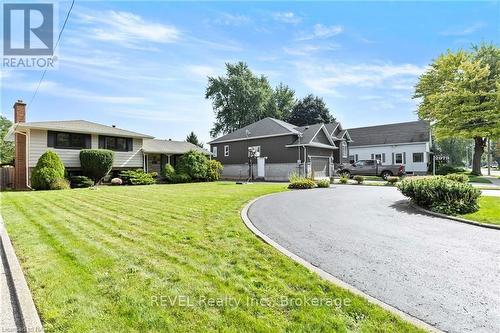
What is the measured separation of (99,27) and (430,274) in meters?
11.1

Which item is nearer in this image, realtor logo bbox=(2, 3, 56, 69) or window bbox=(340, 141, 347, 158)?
realtor logo bbox=(2, 3, 56, 69)

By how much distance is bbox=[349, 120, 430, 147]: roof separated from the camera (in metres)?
35.1

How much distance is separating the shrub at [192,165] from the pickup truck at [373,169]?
49.8 feet

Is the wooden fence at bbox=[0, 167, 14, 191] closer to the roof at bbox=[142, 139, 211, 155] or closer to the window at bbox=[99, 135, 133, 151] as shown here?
the window at bbox=[99, 135, 133, 151]

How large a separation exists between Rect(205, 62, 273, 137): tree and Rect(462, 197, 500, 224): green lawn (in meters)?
39.7

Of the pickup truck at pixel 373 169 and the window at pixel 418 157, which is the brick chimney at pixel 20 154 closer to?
the pickup truck at pixel 373 169

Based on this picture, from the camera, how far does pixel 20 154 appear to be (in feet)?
64.5

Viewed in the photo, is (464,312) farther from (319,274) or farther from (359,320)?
(319,274)

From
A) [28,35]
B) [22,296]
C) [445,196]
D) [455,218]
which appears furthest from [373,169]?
[22,296]

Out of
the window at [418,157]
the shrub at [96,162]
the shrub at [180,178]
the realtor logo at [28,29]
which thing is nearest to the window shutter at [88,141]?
the shrub at [96,162]

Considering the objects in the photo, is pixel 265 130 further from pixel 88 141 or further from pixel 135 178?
pixel 88 141

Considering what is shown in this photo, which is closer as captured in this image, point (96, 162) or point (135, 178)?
point (96, 162)

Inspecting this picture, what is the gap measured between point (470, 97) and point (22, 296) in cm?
3350

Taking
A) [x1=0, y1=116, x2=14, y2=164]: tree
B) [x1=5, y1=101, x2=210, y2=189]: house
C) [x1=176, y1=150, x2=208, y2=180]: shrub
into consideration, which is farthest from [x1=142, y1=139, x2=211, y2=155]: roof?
[x1=0, y1=116, x2=14, y2=164]: tree
